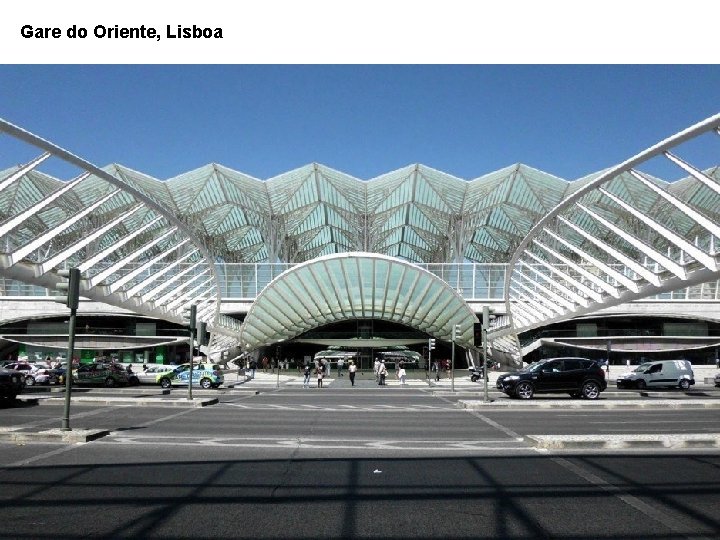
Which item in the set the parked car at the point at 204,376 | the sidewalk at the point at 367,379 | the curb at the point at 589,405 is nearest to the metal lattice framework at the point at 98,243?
the parked car at the point at 204,376

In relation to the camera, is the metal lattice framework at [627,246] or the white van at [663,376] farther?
the white van at [663,376]

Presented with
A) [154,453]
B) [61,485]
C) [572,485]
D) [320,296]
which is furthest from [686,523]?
[320,296]

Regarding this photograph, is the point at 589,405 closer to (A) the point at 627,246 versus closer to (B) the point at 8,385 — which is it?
(B) the point at 8,385

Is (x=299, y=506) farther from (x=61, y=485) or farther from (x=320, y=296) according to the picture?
(x=320, y=296)

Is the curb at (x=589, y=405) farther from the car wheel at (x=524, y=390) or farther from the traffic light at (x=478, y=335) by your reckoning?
the car wheel at (x=524, y=390)

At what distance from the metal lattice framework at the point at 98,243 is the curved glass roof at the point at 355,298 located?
151 inches

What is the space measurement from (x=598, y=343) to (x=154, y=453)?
74.7m

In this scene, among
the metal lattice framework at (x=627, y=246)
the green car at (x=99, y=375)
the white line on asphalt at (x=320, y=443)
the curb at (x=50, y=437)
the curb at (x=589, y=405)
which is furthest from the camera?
the green car at (x=99, y=375)

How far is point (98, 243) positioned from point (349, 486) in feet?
236

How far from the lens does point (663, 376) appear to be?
37000 millimetres

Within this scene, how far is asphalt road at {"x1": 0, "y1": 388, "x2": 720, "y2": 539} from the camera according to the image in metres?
7.09

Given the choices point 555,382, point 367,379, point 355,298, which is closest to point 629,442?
point 555,382

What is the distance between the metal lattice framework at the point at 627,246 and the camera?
2334cm

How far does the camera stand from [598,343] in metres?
79.8
